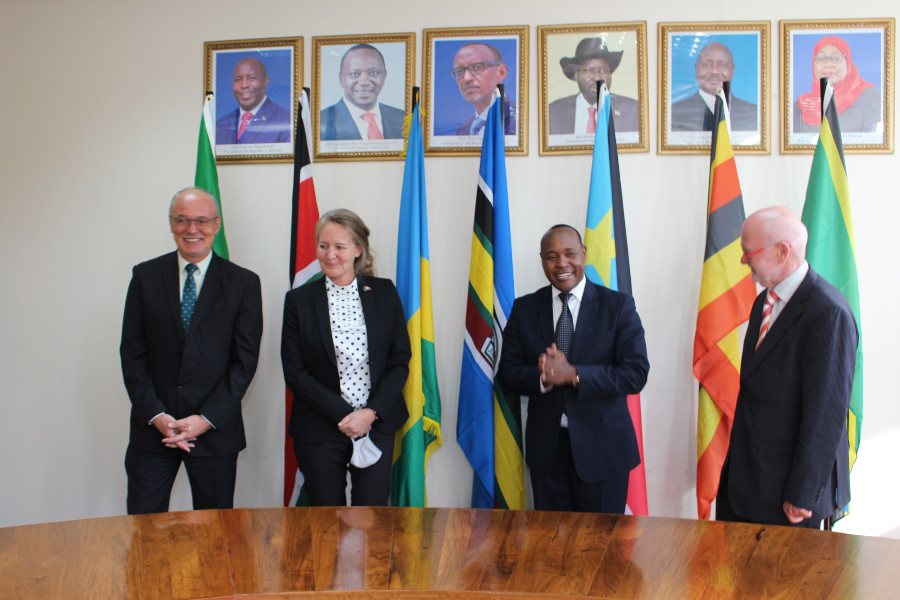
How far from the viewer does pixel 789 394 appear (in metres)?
2.00

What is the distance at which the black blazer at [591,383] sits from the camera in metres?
2.42

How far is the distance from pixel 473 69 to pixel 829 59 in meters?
Answer: 1.70

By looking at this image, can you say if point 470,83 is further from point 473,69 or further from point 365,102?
point 365,102

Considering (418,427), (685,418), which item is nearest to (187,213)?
(418,427)

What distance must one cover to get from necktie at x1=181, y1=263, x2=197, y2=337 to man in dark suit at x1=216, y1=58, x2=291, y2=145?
1032mm

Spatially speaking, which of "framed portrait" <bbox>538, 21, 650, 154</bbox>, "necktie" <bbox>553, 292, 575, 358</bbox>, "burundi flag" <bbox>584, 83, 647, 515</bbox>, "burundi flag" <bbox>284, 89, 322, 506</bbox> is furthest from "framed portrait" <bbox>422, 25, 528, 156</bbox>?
"necktie" <bbox>553, 292, 575, 358</bbox>

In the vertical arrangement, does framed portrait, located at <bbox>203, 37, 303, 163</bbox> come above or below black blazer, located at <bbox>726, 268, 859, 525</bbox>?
above

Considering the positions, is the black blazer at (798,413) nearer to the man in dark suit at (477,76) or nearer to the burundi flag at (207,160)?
the man in dark suit at (477,76)

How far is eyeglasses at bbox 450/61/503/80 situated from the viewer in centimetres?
321

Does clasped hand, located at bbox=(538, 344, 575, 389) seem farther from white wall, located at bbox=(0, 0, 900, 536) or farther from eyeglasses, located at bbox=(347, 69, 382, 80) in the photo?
eyeglasses, located at bbox=(347, 69, 382, 80)

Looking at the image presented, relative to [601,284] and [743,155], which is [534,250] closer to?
[601,284]

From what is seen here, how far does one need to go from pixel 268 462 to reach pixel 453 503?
0.98 m

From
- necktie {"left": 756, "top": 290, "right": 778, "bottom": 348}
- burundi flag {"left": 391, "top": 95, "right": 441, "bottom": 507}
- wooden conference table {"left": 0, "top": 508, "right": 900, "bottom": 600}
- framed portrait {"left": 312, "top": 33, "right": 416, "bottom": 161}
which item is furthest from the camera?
framed portrait {"left": 312, "top": 33, "right": 416, "bottom": 161}

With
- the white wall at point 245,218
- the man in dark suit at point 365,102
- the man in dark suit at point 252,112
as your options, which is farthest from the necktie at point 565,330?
the man in dark suit at point 252,112
